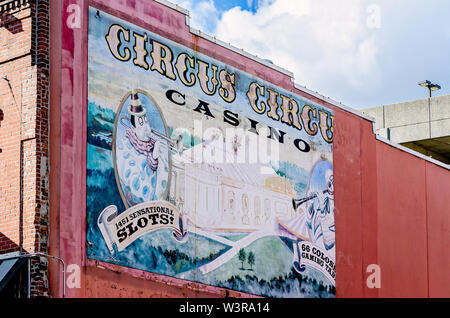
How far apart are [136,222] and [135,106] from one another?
8.13 ft

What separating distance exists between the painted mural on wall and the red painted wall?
278 mm

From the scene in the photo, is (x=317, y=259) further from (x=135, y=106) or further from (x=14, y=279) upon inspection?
(x=14, y=279)

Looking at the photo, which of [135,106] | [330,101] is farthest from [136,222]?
[330,101]

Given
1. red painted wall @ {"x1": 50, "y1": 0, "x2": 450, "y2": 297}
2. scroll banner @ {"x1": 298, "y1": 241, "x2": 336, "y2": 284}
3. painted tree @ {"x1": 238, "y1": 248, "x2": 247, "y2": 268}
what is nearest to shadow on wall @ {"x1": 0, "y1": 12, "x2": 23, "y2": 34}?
red painted wall @ {"x1": 50, "y1": 0, "x2": 450, "y2": 297}

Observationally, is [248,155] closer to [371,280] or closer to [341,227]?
[341,227]

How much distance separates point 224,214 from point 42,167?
215 inches

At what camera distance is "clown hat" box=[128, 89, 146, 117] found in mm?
19969

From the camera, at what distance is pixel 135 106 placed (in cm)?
2006

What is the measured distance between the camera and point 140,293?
19438 mm

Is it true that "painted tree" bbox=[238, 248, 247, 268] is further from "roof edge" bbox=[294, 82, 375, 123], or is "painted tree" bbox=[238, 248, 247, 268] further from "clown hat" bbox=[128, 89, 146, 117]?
"roof edge" bbox=[294, 82, 375, 123]

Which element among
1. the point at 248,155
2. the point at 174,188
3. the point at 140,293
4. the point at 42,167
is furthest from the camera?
the point at 248,155

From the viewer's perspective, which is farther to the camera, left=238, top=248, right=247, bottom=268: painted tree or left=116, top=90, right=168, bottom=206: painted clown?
left=238, top=248, right=247, bottom=268: painted tree

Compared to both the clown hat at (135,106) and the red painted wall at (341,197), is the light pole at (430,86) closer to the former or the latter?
the red painted wall at (341,197)

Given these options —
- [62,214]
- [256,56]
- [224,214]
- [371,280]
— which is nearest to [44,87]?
[62,214]
